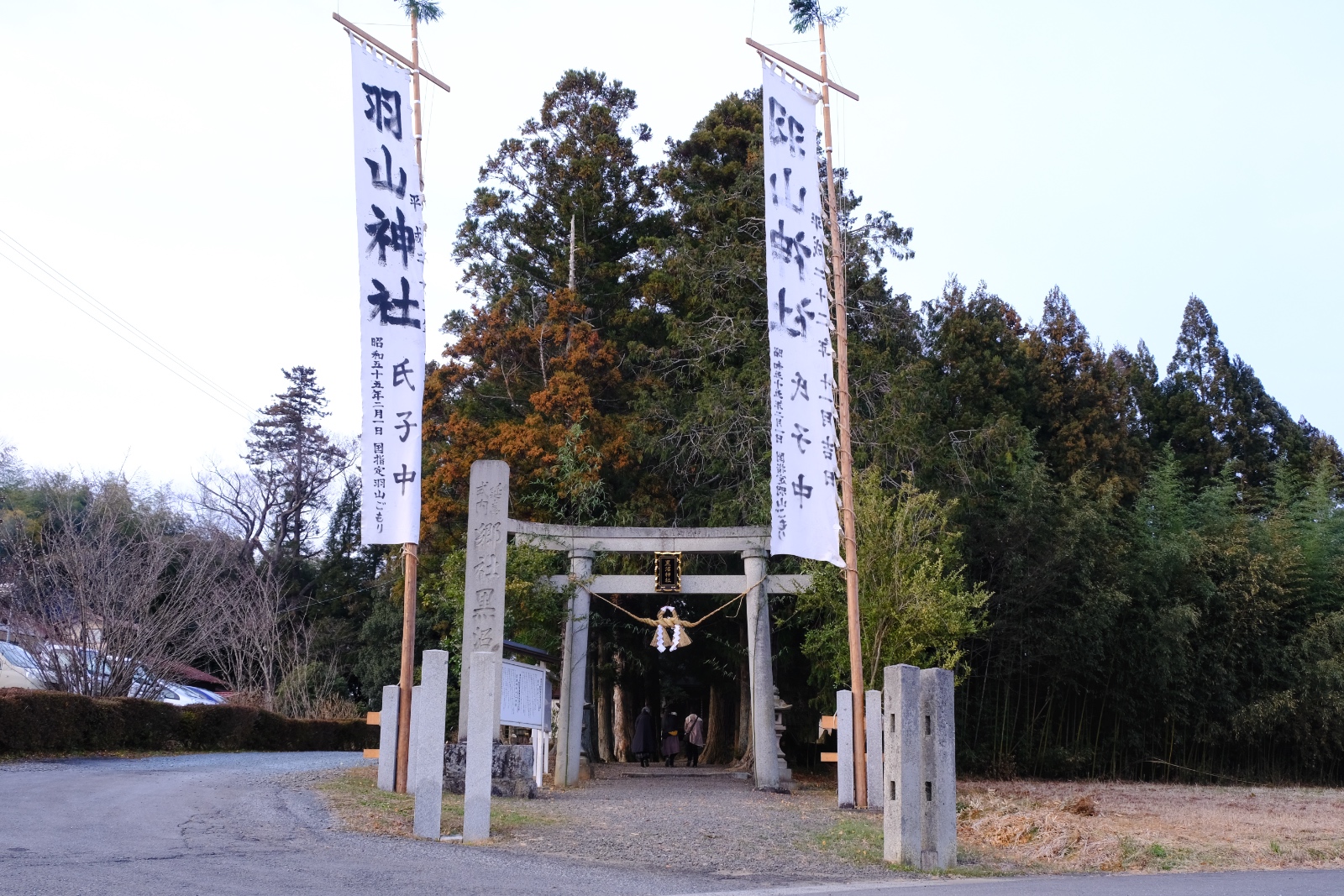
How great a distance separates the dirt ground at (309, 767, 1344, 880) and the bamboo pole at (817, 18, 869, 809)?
0.54 m

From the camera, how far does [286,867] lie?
5859 mm

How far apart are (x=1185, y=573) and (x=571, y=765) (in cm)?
1164

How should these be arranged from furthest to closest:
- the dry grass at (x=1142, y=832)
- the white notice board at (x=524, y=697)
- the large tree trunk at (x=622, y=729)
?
the large tree trunk at (x=622, y=729) → the white notice board at (x=524, y=697) → the dry grass at (x=1142, y=832)

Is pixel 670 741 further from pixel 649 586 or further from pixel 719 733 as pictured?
pixel 649 586

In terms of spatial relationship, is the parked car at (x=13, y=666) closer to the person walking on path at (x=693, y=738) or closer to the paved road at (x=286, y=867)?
the person walking on path at (x=693, y=738)

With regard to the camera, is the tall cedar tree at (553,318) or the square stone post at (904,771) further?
the tall cedar tree at (553,318)

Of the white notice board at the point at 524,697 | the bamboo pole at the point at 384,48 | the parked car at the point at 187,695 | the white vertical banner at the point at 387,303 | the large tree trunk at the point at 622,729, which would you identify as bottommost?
the large tree trunk at the point at 622,729

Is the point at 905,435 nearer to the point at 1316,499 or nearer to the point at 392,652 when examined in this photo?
the point at 1316,499

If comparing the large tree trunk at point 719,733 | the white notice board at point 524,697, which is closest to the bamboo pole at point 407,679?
the white notice board at point 524,697

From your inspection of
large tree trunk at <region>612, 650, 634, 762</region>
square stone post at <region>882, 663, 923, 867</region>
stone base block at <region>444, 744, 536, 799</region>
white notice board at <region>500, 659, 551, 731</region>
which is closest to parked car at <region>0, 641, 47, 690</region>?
large tree trunk at <region>612, 650, 634, 762</region>

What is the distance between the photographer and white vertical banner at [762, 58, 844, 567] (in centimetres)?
1100

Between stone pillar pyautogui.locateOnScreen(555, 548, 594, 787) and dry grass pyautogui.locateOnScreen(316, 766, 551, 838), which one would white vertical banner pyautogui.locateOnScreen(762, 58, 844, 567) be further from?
stone pillar pyautogui.locateOnScreen(555, 548, 594, 787)

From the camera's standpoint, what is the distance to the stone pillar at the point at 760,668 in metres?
13.7

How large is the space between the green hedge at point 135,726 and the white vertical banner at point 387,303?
6.22 m
